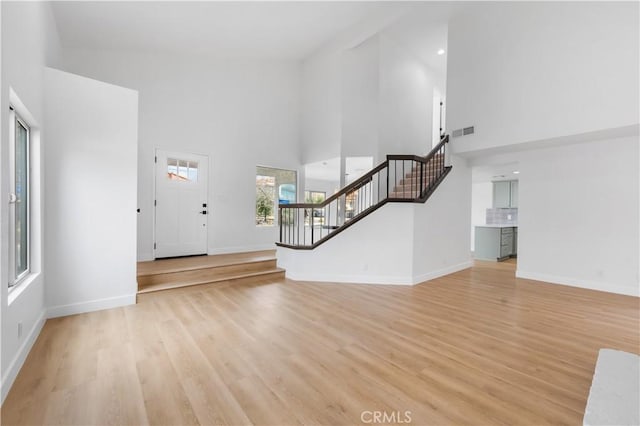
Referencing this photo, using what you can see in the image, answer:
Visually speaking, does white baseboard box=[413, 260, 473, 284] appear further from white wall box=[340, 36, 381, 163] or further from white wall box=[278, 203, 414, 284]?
white wall box=[340, 36, 381, 163]

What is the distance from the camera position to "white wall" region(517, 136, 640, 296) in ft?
14.3

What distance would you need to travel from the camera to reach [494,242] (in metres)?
7.24

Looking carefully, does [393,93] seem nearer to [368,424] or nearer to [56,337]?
[368,424]

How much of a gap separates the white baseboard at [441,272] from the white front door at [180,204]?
4420mm

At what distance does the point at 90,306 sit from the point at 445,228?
5.71 m

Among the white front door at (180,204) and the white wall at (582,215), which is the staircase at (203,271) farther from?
the white wall at (582,215)

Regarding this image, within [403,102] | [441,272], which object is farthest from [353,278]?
[403,102]

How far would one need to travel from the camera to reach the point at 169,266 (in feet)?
16.2

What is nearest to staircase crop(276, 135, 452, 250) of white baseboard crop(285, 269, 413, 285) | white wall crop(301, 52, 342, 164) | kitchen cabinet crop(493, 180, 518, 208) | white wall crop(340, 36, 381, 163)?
white baseboard crop(285, 269, 413, 285)

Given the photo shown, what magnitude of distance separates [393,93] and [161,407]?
6.96m

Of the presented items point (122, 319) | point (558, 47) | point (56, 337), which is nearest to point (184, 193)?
point (122, 319)

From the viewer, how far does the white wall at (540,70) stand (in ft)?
12.4

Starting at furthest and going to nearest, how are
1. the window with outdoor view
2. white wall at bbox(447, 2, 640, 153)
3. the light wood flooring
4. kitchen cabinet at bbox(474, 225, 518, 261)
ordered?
kitchen cabinet at bbox(474, 225, 518, 261) → the window with outdoor view → white wall at bbox(447, 2, 640, 153) → the light wood flooring

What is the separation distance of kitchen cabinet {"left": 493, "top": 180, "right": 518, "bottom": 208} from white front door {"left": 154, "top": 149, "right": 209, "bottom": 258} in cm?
784
